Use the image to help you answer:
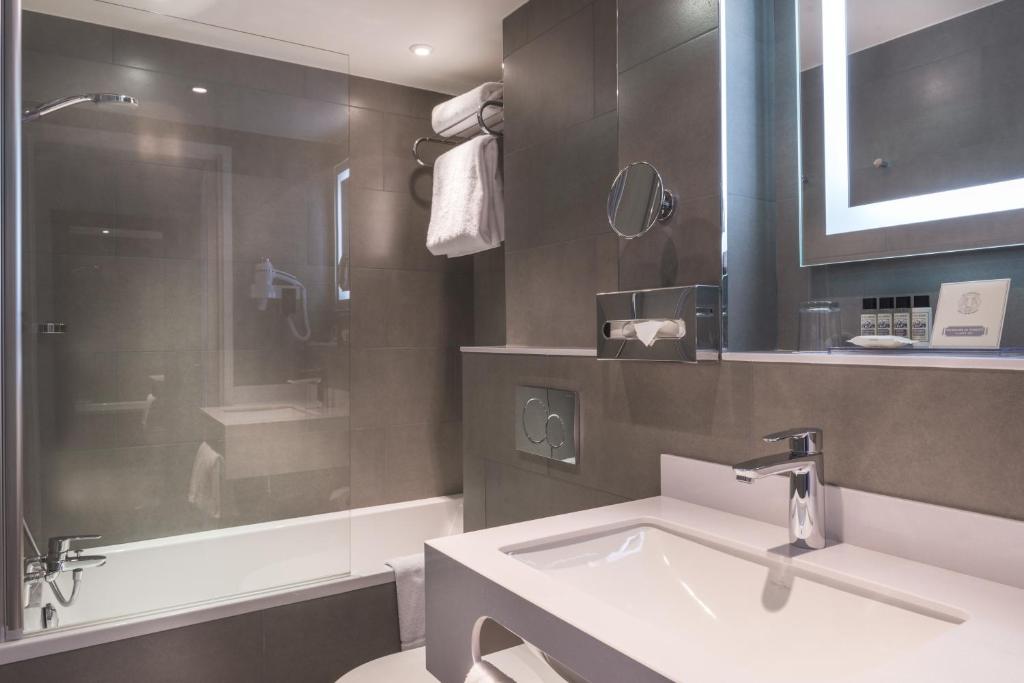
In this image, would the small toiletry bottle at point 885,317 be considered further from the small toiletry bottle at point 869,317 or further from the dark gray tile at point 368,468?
the dark gray tile at point 368,468

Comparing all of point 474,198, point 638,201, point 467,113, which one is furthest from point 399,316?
point 638,201

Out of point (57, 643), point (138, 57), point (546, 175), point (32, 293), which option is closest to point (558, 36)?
point (546, 175)

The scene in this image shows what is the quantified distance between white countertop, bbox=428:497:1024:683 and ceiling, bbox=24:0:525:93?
163 centimetres

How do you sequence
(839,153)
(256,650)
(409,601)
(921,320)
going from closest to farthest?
(921,320) < (839,153) < (256,650) < (409,601)

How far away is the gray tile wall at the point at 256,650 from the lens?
155cm

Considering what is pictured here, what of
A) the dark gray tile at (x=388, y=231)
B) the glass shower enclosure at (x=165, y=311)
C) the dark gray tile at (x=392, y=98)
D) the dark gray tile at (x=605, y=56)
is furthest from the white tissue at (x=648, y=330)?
the dark gray tile at (x=392, y=98)

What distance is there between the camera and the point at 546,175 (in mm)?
2100

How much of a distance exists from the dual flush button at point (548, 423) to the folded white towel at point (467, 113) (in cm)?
113

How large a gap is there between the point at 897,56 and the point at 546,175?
1.09 meters

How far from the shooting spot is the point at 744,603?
3.20ft

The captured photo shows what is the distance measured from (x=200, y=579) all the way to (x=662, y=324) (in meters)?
1.44

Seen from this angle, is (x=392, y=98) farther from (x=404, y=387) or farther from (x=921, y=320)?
(x=921, y=320)

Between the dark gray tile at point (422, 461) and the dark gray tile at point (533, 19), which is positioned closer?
the dark gray tile at point (533, 19)

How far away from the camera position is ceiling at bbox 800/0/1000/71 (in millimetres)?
1132
